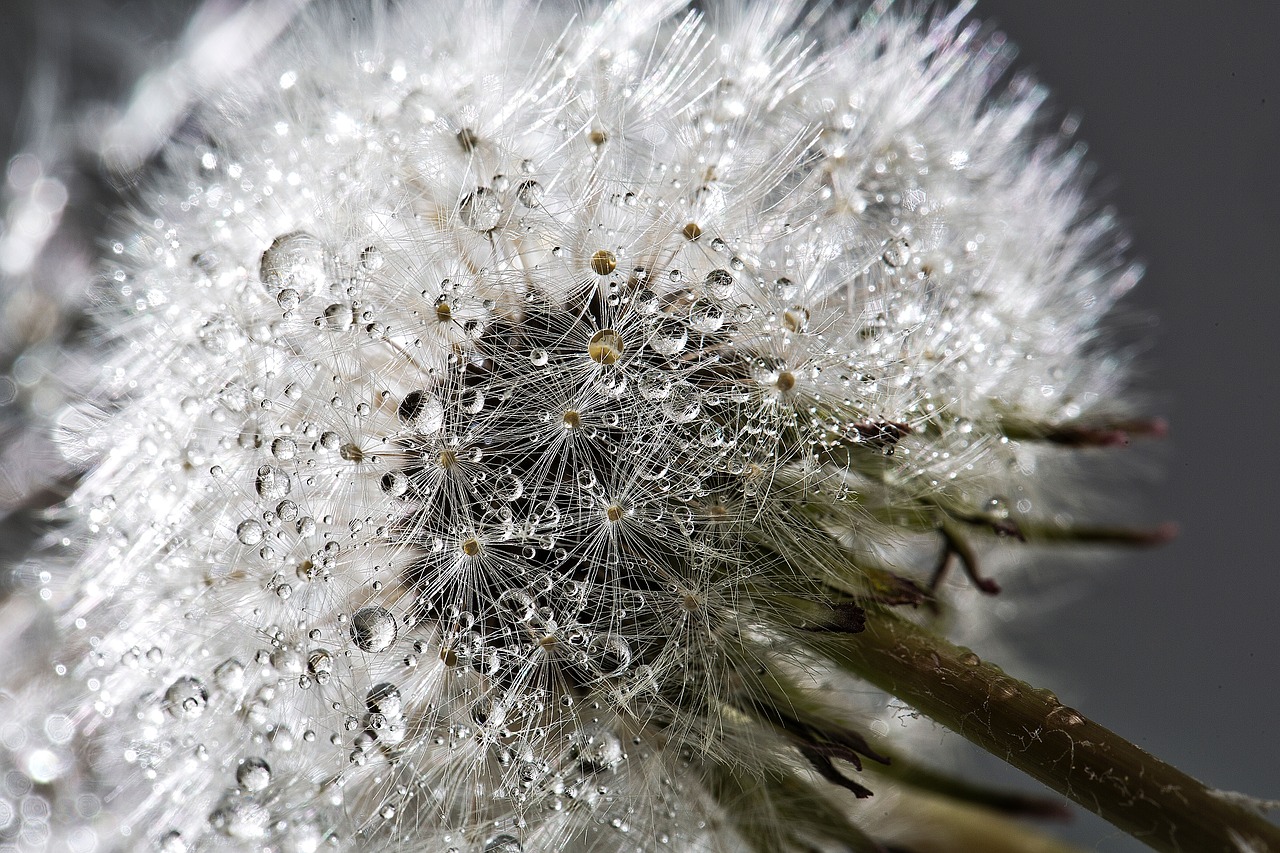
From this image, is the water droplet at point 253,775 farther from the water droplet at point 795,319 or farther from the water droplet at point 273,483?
the water droplet at point 795,319

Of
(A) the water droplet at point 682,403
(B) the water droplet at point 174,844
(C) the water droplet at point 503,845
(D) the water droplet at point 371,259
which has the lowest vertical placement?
(B) the water droplet at point 174,844

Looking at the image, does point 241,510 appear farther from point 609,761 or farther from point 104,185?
point 104,185

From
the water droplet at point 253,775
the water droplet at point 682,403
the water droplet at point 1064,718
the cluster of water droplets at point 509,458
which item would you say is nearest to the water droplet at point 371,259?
the cluster of water droplets at point 509,458

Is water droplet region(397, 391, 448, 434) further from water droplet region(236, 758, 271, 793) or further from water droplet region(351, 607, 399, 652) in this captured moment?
water droplet region(236, 758, 271, 793)

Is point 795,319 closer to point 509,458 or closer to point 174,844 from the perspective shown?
point 509,458

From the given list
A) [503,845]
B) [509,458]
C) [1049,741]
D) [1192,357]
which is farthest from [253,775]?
[1192,357]

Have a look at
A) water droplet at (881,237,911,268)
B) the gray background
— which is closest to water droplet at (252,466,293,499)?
water droplet at (881,237,911,268)

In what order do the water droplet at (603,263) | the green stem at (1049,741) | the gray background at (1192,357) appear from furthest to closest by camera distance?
1. the gray background at (1192,357)
2. the water droplet at (603,263)
3. the green stem at (1049,741)
